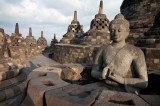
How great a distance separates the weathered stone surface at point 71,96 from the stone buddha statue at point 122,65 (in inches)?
27.1

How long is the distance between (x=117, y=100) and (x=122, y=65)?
994mm

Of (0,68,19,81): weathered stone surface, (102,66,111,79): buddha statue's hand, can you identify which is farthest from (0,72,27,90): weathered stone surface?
(102,66,111,79): buddha statue's hand

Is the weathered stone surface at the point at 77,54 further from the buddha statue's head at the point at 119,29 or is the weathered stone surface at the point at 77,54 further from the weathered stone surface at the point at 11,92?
the buddha statue's head at the point at 119,29

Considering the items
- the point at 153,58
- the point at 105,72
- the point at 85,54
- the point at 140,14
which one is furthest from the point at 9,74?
the point at 140,14

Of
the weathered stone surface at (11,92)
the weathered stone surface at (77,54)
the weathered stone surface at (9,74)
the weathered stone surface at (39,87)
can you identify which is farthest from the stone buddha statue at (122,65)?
the weathered stone surface at (77,54)

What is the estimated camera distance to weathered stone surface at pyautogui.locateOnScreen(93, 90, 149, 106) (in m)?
2.01

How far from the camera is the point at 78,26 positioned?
84.9 ft

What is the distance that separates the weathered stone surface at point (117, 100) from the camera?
2.01m

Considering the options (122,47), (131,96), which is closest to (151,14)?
(122,47)

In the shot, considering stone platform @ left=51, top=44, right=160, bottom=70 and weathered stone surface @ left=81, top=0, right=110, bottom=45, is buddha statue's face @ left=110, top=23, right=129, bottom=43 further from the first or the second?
weathered stone surface @ left=81, top=0, right=110, bottom=45

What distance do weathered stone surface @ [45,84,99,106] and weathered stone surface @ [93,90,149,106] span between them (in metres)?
0.08

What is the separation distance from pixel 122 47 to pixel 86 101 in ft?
4.70

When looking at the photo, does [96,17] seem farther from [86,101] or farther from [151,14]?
[86,101]

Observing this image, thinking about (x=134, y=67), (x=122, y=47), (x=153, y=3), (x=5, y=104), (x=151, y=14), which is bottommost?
(x=5, y=104)
